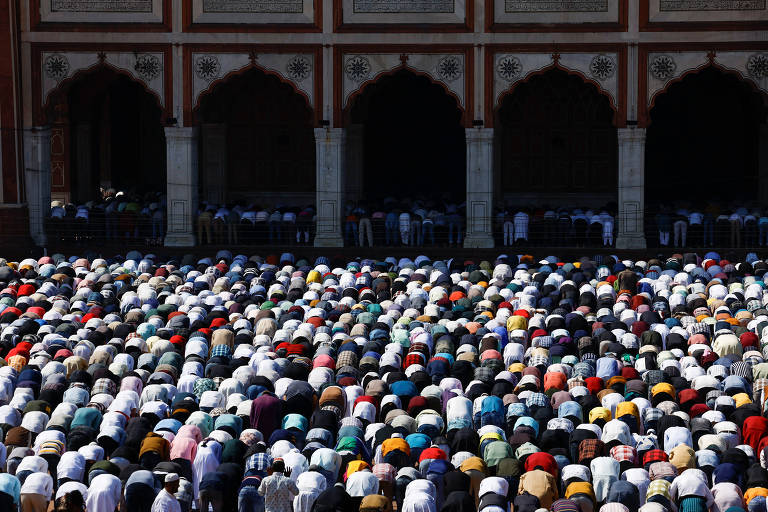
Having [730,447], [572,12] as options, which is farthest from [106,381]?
[572,12]

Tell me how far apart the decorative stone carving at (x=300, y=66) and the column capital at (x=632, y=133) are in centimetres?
644

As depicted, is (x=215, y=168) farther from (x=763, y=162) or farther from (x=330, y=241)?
(x=763, y=162)

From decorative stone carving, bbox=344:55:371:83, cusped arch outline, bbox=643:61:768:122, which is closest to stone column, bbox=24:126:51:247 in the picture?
decorative stone carving, bbox=344:55:371:83

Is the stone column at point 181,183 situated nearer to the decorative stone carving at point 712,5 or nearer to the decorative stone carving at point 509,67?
the decorative stone carving at point 509,67

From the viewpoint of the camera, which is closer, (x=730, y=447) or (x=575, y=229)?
(x=730, y=447)

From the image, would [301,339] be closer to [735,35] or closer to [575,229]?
[575,229]

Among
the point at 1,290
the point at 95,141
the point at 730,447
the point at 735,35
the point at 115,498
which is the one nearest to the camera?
the point at 115,498

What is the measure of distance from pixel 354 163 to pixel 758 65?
946cm

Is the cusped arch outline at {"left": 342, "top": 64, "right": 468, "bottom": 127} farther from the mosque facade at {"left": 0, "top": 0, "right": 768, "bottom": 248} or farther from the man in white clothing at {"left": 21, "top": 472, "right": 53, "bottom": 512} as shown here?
the man in white clothing at {"left": 21, "top": 472, "right": 53, "bottom": 512}

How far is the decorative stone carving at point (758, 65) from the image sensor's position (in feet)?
98.6

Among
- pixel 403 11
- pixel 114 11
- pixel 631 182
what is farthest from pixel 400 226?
pixel 114 11

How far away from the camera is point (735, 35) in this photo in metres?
30.0

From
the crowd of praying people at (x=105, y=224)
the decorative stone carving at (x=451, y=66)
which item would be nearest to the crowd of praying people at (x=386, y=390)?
the crowd of praying people at (x=105, y=224)

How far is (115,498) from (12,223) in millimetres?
16975
